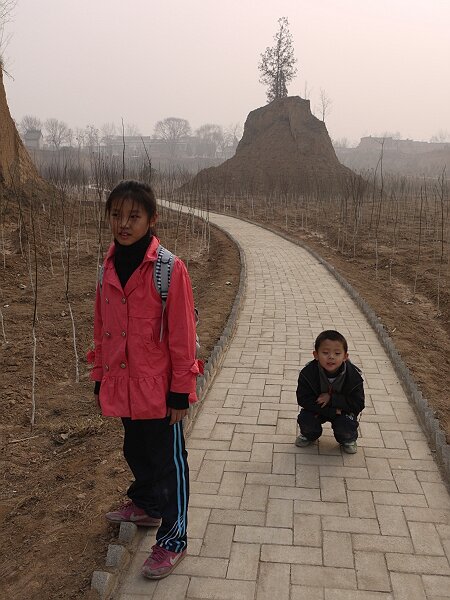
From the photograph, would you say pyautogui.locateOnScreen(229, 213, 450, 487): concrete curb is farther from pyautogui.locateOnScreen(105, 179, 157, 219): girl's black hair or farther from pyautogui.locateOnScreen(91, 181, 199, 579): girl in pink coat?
pyautogui.locateOnScreen(105, 179, 157, 219): girl's black hair

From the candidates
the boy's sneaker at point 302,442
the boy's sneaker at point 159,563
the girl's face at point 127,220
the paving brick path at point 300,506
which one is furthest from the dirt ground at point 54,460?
the girl's face at point 127,220

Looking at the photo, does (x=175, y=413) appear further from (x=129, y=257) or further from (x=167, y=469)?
(x=129, y=257)

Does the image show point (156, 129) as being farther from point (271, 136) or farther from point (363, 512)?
point (363, 512)

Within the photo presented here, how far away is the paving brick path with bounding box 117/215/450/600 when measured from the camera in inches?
87.4

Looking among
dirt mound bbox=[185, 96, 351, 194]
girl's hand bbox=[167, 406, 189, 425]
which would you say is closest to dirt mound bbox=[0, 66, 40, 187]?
girl's hand bbox=[167, 406, 189, 425]

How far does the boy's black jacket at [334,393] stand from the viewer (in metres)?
3.23

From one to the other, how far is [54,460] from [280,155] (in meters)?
34.1

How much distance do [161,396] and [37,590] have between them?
3.56 ft

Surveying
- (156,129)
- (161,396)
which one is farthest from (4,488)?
(156,129)

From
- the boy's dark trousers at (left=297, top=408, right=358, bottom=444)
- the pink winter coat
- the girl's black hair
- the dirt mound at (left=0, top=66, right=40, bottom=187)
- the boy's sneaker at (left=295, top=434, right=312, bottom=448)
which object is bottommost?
the boy's sneaker at (left=295, top=434, right=312, bottom=448)

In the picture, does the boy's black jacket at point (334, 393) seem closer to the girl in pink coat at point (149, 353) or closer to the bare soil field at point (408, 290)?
the bare soil field at point (408, 290)

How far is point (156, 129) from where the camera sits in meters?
106

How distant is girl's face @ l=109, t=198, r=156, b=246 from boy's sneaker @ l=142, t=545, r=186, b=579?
1.40 metres

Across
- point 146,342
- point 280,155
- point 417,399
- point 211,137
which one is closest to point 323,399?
point 417,399
